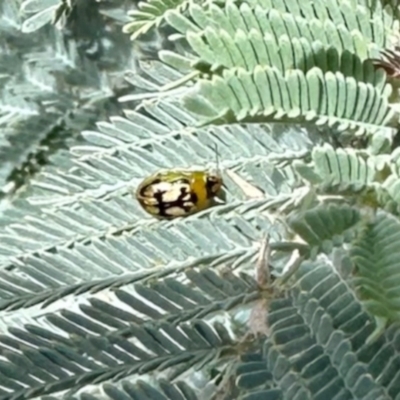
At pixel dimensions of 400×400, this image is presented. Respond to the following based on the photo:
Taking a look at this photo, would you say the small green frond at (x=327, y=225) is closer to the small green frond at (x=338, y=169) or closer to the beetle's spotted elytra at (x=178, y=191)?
the small green frond at (x=338, y=169)

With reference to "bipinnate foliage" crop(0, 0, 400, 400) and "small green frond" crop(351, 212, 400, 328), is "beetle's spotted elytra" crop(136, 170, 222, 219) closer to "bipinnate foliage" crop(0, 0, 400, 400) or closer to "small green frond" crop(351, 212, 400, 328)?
"bipinnate foliage" crop(0, 0, 400, 400)

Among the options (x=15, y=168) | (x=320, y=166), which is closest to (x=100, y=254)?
(x=320, y=166)

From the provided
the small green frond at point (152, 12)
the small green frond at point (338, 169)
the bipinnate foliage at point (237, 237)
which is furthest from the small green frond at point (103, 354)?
the small green frond at point (152, 12)

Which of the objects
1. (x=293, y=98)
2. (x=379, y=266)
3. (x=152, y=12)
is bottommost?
(x=379, y=266)

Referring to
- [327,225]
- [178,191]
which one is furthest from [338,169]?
[178,191]

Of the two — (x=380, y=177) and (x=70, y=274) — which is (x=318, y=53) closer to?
(x=380, y=177)

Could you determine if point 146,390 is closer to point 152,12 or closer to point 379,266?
point 379,266

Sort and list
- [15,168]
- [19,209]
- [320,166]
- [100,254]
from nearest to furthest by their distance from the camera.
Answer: [320,166], [100,254], [19,209], [15,168]
